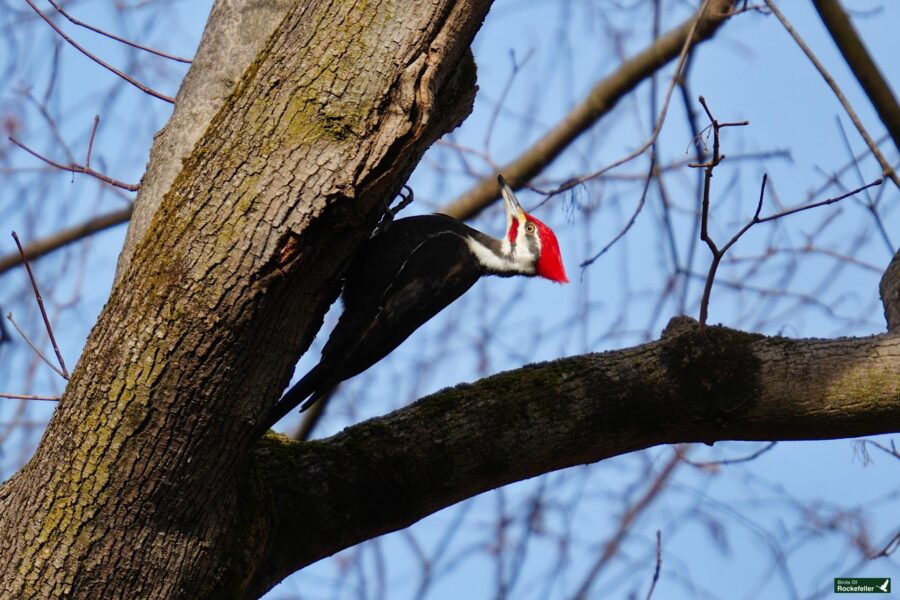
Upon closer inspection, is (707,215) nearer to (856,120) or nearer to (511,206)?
(856,120)

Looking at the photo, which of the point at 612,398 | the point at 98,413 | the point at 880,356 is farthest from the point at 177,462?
the point at 880,356

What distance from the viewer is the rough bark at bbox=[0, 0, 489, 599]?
2.29 m

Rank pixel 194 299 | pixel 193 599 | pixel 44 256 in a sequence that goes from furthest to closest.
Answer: pixel 44 256, pixel 193 599, pixel 194 299

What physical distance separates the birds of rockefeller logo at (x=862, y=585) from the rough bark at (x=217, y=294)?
10.3 ft

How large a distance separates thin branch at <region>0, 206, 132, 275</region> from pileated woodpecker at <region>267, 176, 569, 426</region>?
2.28 meters

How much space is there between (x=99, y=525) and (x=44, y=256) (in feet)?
12.1

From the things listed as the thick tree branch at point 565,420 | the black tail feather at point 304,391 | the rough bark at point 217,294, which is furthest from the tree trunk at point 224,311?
the black tail feather at point 304,391

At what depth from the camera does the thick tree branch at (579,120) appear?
5.36 m

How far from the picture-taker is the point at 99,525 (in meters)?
2.34

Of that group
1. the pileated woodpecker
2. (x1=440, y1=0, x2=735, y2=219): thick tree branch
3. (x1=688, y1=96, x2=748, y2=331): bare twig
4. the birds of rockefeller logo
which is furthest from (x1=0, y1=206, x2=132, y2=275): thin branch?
the birds of rockefeller logo

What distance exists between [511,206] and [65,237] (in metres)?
2.73

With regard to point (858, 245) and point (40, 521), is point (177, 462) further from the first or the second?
point (858, 245)

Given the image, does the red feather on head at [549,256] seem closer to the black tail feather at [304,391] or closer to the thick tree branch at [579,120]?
the thick tree branch at [579,120]

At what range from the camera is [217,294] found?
2277 millimetres
